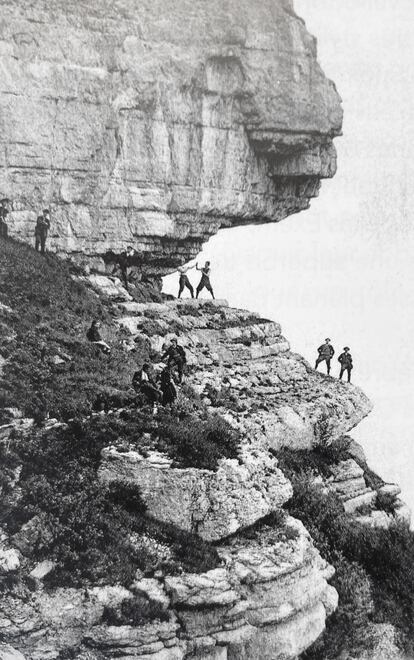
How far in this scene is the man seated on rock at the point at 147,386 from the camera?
64.5ft

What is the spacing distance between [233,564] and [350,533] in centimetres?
568

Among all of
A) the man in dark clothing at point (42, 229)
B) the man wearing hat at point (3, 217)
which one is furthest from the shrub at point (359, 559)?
the man wearing hat at point (3, 217)

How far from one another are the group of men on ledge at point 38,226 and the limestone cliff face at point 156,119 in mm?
1051

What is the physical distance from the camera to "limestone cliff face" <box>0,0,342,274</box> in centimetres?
3238

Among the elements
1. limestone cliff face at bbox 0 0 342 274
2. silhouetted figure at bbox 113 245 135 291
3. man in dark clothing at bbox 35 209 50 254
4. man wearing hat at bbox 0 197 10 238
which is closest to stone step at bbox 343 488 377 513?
silhouetted figure at bbox 113 245 135 291

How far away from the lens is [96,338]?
2453cm

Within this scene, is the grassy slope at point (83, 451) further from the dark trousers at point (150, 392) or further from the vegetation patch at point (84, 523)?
the dark trousers at point (150, 392)

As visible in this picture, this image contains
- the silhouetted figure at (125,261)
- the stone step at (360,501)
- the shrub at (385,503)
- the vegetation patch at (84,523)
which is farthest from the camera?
the silhouetted figure at (125,261)

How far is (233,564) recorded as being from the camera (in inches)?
623

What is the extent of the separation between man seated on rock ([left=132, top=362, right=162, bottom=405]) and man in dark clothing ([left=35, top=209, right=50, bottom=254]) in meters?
12.5

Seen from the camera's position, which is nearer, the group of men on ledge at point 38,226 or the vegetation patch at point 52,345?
the vegetation patch at point 52,345

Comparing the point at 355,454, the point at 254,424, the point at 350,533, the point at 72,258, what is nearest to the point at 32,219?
the point at 72,258

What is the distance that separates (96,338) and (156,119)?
15423 millimetres

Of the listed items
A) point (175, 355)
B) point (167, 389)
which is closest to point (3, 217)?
point (175, 355)
